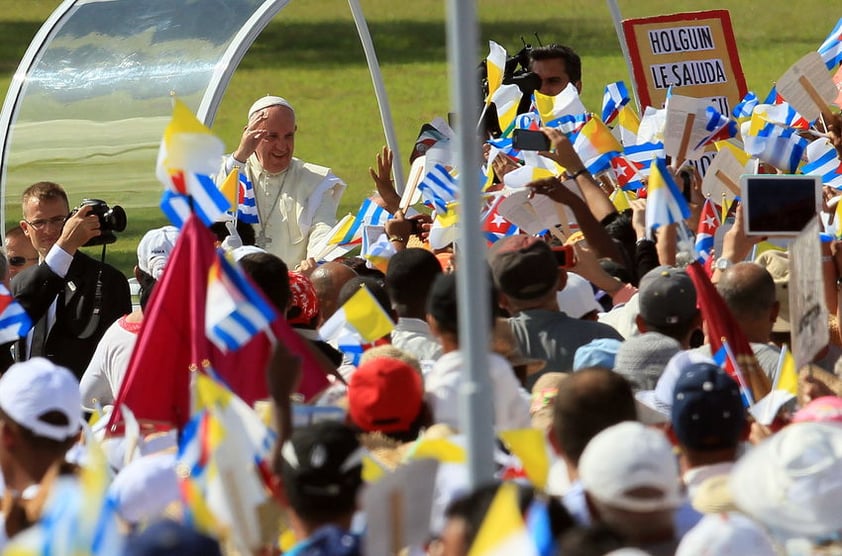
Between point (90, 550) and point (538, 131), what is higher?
point (538, 131)

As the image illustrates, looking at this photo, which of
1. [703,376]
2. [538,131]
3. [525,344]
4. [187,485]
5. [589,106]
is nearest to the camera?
[187,485]

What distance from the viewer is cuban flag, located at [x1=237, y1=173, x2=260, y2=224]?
28.6ft

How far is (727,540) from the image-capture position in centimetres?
331

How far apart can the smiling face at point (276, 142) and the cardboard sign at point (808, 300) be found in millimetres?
4055

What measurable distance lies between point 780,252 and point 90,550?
12.3 ft

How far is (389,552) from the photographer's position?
349 centimetres

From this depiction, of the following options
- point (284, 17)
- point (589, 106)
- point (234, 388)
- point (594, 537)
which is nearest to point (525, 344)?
point (234, 388)

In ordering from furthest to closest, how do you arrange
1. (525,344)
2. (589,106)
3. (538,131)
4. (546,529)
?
(589,106) → (538,131) → (525,344) → (546,529)

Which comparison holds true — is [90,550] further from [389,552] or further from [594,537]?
[594,537]

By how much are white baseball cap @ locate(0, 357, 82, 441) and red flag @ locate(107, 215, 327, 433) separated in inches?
24.9

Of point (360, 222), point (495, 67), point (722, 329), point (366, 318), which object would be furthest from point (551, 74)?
point (722, 329)

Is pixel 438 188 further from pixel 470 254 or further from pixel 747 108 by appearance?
pixel 470 254

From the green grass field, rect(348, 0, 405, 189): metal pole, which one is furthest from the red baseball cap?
the green grass field

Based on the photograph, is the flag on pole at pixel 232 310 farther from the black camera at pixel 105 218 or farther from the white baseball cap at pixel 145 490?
the black camera at pixel 105 218
